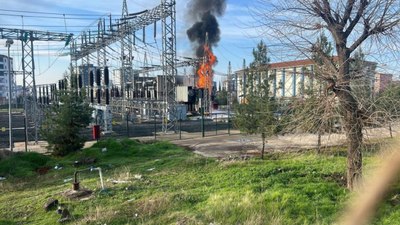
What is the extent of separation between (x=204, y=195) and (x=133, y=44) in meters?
30.5

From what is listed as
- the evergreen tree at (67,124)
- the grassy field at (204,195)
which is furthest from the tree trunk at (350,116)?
the evergreen tree at (67,124)

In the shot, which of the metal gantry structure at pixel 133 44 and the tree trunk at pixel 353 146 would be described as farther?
the metal gantry structure at pixel 133 44

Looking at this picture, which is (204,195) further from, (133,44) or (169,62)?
(133,44)

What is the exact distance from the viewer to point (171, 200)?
7227mm

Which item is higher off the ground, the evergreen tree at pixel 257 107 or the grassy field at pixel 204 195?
the evergreen tree at pixel 257 107

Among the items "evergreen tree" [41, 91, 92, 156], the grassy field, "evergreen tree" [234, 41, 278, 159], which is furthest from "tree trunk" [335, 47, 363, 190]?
"evergreen tree" [41, 91, 92, 156]

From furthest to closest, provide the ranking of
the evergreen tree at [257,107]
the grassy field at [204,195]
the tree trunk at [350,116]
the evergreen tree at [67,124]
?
the evergreen tree at [67,124] < the evergreen tree at [257,107] < the tree trunk at [350,116] < the grassy field at [204,195]

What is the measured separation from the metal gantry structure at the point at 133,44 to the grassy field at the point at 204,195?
13688mm

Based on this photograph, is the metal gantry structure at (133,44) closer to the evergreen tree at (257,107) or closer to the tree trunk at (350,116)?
the evergreen tree at (257,107)

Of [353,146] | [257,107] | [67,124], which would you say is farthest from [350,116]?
[67,124]

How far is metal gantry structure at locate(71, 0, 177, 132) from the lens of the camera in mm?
25562

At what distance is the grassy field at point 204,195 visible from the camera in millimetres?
6203

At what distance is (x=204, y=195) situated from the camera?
754 cm

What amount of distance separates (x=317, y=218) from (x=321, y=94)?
94.8 inches
